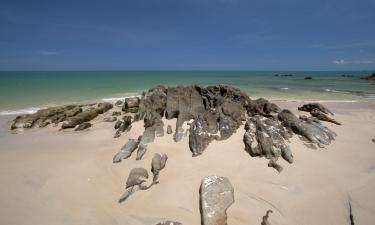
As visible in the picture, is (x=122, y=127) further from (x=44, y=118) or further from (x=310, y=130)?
(x=310, y=130)

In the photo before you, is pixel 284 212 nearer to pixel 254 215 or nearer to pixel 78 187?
pixel 254 215

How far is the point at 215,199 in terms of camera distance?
391cm

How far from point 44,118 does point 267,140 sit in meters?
9.88

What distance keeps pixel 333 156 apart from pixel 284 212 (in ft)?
9.22

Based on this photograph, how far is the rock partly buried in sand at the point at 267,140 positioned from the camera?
17.6 ft

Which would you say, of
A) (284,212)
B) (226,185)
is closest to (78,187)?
(226,185)

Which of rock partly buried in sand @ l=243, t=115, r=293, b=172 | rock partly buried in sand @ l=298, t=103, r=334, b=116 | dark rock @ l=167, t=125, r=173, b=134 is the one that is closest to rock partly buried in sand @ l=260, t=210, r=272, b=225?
rock partly buried in sand @ l=243, t=115, r=293, b=172

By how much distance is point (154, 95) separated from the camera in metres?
9.20

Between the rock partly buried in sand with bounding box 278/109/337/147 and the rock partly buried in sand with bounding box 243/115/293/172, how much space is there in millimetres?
339

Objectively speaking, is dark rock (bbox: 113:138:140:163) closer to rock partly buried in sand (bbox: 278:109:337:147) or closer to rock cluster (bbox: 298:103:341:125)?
rock partly buried in sand (bbox: 278:109:337:147)

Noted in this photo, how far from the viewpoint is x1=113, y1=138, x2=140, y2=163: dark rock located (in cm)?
567

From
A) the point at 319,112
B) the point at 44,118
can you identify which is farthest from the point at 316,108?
Answer: the point at 44,118

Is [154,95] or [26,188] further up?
[154,95]

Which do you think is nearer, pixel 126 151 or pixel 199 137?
pixel 126 151
